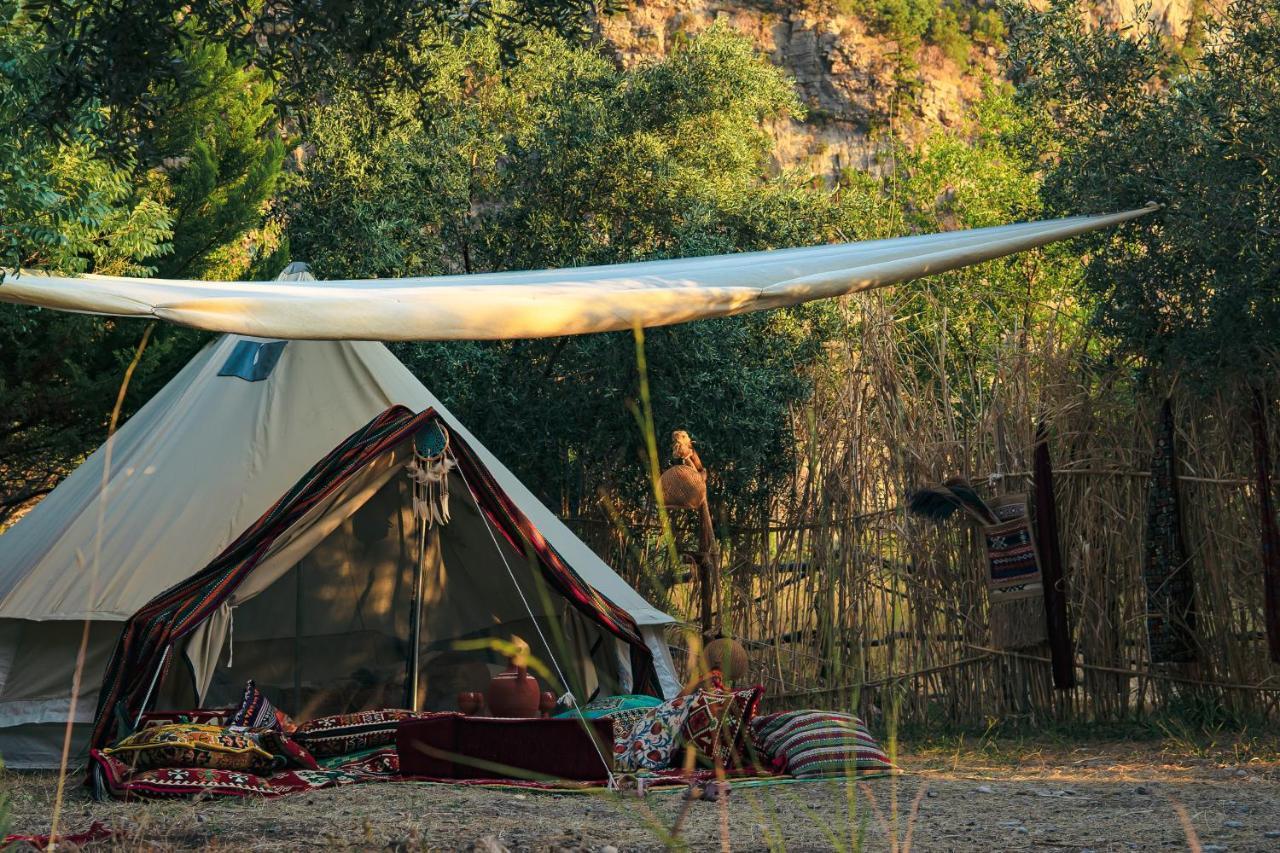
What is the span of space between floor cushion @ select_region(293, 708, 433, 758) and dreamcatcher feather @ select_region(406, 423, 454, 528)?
2.33ft

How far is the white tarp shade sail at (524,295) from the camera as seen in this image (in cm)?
349

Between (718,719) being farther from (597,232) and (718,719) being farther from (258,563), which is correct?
(597,232)

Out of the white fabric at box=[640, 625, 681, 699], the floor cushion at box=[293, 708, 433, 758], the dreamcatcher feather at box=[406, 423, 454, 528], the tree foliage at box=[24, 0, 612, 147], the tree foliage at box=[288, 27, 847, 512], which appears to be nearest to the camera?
the tree foliage at box=[24, 0, 612, 147]

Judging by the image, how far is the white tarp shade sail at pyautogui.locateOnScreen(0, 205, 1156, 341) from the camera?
3.49 meters

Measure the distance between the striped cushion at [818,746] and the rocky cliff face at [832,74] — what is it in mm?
16396

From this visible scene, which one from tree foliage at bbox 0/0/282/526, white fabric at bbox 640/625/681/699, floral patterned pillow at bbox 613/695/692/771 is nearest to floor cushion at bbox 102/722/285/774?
floral patterned pillow at bbox 613/695/692/771

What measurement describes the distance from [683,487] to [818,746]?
1.31 metres

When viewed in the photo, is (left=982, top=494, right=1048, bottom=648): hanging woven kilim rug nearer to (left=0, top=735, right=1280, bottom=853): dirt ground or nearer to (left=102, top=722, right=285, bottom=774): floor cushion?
(left=0, top=735, right=1280, bottom=853): dirt ground

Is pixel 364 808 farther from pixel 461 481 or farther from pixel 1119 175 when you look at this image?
pixel 1119 175

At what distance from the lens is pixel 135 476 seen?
5.00 m

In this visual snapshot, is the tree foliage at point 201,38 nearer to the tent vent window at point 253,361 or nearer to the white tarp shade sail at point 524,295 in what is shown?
the white tarp shade sail at point 524,295

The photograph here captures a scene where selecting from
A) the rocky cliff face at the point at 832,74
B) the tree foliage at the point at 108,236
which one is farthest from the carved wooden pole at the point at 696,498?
the rocky cliff face at the point at 832,74

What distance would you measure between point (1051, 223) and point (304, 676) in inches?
121

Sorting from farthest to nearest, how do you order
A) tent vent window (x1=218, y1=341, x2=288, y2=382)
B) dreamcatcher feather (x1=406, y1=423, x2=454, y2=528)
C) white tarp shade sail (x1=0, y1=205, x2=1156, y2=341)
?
tent vent window (x1=218, y1=341, x2=288, y2=382), dreamcatcher feather (x1=406, y1=423, x2=454, y2=528), white tarp shade sail (x1=0, y1=205, x2=1156, y2=341)
